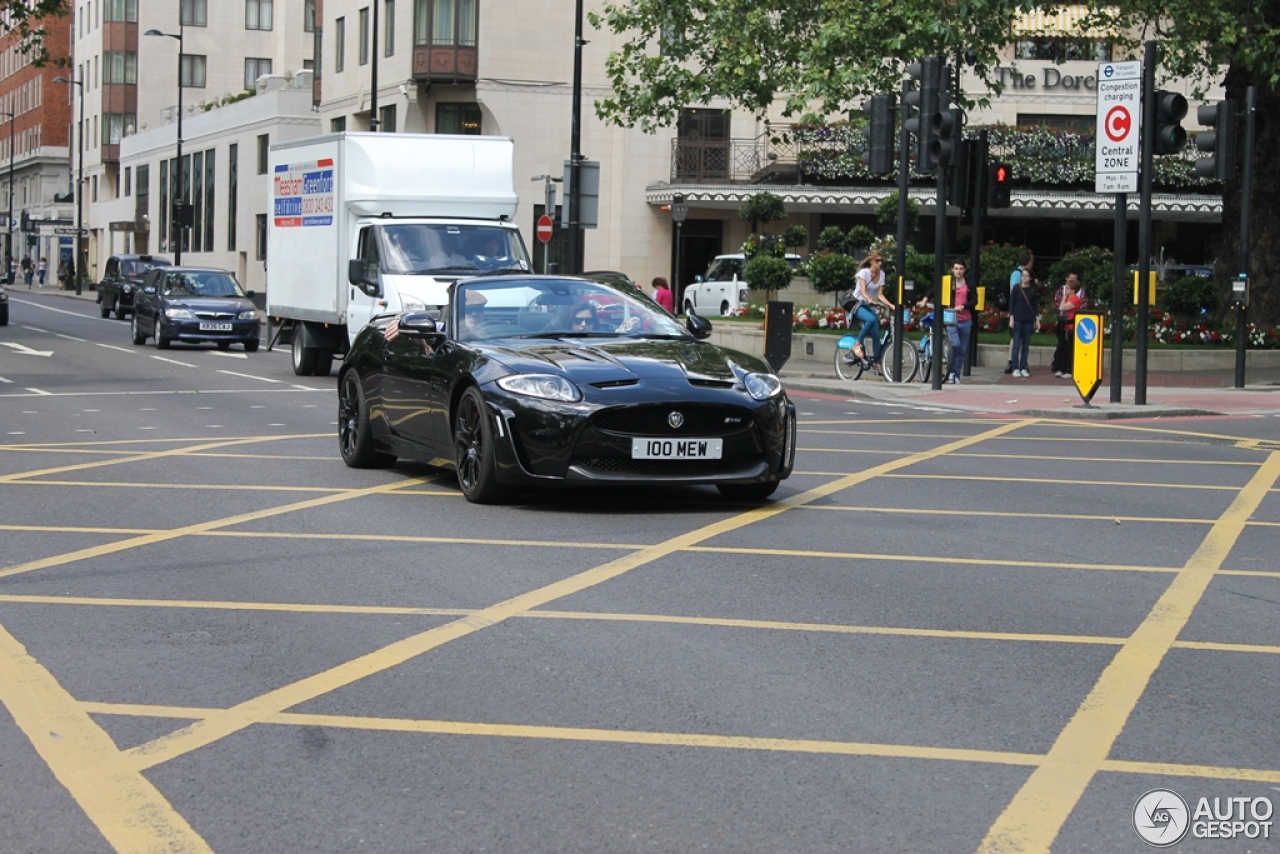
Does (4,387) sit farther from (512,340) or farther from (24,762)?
(24,762)

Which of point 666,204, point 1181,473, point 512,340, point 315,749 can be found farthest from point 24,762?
point 666,204

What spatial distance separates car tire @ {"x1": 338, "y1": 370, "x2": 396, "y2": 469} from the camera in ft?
43.7

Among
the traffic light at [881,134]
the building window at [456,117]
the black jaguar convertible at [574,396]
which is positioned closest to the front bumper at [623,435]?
the black jaguar convertible at [574,396]

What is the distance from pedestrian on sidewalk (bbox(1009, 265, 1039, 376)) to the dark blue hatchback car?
15227mm

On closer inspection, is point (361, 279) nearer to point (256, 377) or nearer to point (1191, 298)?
point (256, 377)

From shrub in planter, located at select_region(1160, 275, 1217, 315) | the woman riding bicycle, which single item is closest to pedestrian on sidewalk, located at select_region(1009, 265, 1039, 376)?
the woman riding bicycle

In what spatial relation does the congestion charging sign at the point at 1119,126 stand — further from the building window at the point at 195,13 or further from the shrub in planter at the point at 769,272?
the building window at the point at 195,13

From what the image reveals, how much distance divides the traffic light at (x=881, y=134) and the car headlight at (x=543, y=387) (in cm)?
1429

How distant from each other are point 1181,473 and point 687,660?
836 centimetres

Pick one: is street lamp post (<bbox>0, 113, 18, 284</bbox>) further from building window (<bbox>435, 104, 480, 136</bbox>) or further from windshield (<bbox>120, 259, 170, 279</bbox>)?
building window (<bbox>435, 104, 480, 136</bbox>)

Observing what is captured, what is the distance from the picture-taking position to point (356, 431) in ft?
44.2

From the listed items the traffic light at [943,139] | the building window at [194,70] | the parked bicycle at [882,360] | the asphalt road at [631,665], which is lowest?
the asphalt road at [631,665]

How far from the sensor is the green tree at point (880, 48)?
27.2 m

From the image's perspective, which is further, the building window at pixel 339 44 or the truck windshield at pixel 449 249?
the building window at pixel 339 44
